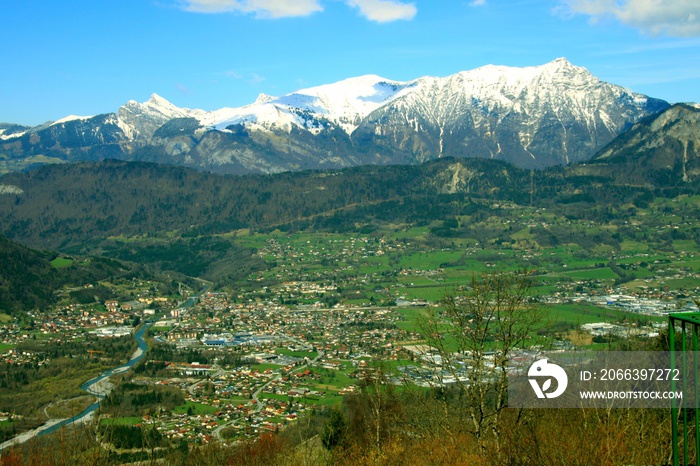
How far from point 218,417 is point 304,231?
251ft

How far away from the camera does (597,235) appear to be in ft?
279

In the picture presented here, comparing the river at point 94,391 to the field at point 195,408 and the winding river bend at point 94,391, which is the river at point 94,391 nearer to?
the winding river bend at point 94,391

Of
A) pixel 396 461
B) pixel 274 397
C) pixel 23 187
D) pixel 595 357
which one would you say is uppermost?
pixel 23 187

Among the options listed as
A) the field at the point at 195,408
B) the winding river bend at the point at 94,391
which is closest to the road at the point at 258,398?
the field at the point at 195,408

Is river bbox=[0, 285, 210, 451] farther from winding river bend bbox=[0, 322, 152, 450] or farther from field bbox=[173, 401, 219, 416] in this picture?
field bbox=[173, 401, 219, 416]

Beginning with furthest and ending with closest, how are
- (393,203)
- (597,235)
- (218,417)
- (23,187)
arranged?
1. (23,187)
2. (393,203)
3. (597,235)
4. (218,417)

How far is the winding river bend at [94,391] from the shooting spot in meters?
27.6

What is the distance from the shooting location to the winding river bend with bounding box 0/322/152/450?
2758 centimetres

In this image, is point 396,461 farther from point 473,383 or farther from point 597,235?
point 597,235

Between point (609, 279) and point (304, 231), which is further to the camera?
point (304, 231)

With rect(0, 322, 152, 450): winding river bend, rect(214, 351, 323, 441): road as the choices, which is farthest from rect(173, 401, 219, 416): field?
rect(0, 322, 152, 450): winding river bend

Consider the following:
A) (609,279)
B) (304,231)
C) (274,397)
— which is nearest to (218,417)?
(274,397)

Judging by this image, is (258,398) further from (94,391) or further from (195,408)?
(94,391)

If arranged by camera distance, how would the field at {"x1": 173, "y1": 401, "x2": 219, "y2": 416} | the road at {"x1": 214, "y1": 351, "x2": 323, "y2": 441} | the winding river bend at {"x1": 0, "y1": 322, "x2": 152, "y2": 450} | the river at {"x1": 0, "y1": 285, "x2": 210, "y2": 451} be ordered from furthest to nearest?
1. the field at {"x1": 173, "y1": 401, "x2": 219, "y2": 416}
2. the road at {"x1": 214, "y1": 351, "x2": 323, "y2": 441}
3. the winding river bend at {"x1": 0, "y1": 322, "x2": 152, "y2": 450}
4. the river at {"x1": 0, "y1": 285, "x2": 210, "y2": 451}
